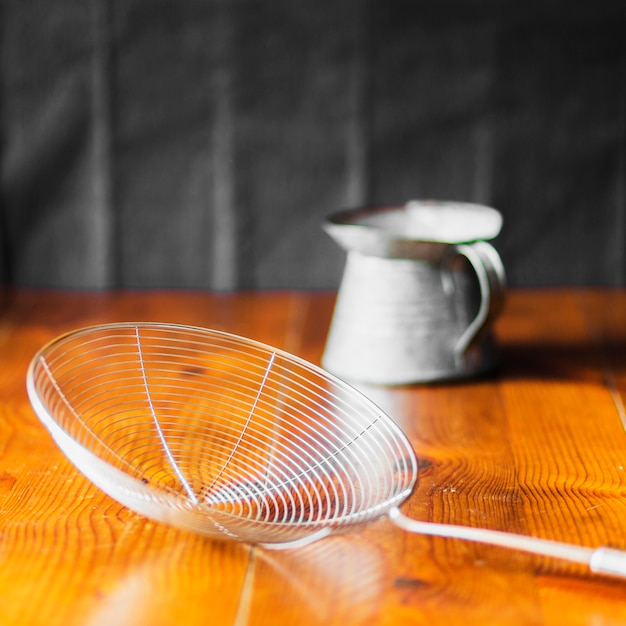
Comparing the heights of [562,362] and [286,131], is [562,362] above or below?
below

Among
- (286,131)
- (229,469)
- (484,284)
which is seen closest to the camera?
(229,469)

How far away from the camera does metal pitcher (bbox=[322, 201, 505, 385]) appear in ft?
3.22

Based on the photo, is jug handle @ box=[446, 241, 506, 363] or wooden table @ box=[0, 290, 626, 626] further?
jug handle @ box=[446, 241, 506, 363]

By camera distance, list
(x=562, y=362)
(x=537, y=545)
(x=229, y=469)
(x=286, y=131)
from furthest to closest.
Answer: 1. (x=286, y=131)
2. (x=562, y=362)
3. (x=229, y=469)
4. (x=537, y=545)

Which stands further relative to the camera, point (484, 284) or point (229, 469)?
point (484, 284)

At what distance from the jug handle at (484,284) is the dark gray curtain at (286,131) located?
1.41 ft

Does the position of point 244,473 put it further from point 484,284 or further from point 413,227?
point 413,227

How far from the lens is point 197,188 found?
55.3 inches

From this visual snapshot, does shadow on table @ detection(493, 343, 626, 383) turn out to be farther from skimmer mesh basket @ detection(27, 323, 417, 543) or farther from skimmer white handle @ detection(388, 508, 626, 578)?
skimmer white handle @ detection(388, 508, 626, 578)

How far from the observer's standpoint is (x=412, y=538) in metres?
0.66

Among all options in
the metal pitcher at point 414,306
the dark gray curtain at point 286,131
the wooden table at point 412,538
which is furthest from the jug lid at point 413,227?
the dark gray curtain at point 286,131

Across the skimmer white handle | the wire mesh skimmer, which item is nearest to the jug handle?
the wire mesh skimmer

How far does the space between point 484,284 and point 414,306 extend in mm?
79

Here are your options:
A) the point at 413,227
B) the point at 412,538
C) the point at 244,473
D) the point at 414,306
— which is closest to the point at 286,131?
the point at 413,227
